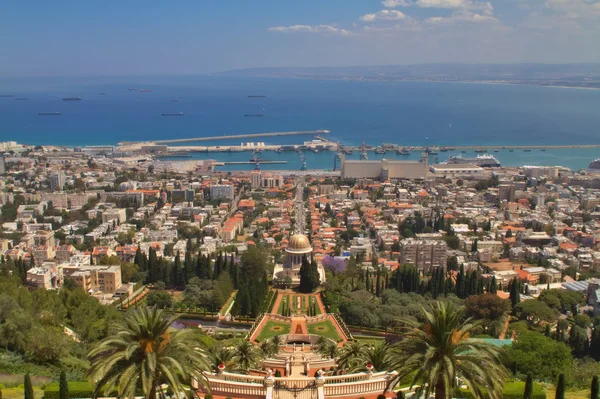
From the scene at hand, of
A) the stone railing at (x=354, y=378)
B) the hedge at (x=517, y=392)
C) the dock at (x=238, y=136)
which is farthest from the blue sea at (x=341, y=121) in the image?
the stone railing at (x=354, y=378)

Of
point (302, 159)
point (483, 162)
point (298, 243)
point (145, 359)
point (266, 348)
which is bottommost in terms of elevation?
point (302, 159)

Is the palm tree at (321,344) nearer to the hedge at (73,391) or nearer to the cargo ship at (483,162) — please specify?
the hedge at (73,391)

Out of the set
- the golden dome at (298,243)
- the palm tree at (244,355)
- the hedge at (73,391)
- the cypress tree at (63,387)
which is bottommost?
the golden dome at (298,243)

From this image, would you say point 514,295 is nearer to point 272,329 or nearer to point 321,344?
point 272,329

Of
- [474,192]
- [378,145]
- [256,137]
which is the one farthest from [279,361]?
[256,137]

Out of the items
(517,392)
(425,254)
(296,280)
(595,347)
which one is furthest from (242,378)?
(425,254)
